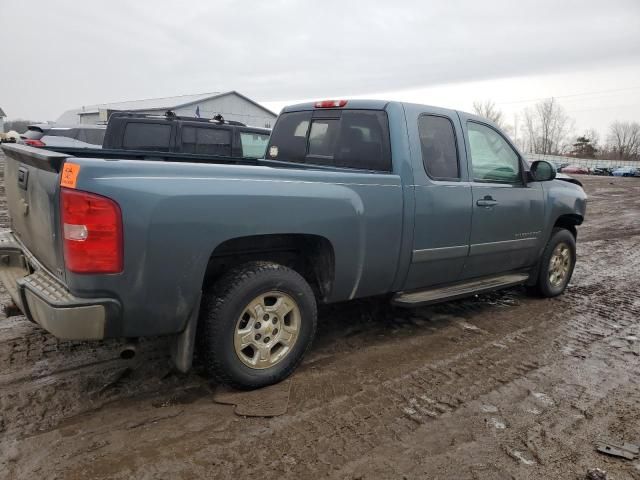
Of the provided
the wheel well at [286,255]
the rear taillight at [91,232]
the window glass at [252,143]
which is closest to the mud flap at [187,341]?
the wheel well at [286,255]

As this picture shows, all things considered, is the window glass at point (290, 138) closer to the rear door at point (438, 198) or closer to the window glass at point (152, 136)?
the rear door at point (438, 198)

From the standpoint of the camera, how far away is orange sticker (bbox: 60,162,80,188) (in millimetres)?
2561

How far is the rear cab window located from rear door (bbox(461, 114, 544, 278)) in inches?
38.3

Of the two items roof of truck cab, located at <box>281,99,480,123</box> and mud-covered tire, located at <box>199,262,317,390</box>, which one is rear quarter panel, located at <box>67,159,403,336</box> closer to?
mud-covered tire, located at <box>199,262,317,390</box>

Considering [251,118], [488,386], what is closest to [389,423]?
[488,386]

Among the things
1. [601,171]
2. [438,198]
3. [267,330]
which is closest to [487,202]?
[438,198]

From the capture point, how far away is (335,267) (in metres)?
3.52

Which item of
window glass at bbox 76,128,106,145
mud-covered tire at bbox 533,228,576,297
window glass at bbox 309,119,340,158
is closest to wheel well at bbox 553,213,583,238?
mud-covered tire at bbox 533,228,576,297

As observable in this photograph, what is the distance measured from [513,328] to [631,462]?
6.81 feet

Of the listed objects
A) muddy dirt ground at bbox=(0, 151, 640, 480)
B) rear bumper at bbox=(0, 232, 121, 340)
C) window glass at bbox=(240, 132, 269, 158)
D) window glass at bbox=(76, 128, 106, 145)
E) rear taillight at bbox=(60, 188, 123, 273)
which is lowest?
muddy dirt ground at bbox=(0, 151, 640, 480)

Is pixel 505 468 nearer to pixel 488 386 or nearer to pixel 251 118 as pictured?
pixel 488 386

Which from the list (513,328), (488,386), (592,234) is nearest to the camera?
(488,386)

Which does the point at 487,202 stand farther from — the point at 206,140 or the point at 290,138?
the point at 206,140

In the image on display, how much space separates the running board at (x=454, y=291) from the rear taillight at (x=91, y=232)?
7.39ft
